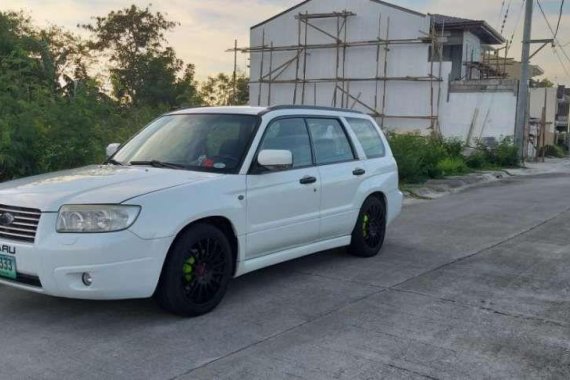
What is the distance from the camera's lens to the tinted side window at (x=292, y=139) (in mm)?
5648

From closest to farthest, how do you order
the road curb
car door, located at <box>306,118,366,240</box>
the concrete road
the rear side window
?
the concrete road, car door, located at <box>306,118,366,240</box>, the rear side window, the road curb

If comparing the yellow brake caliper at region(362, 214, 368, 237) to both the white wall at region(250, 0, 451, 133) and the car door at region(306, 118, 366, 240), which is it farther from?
the white wall at region(250, 0, 451, 133)

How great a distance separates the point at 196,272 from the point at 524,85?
2354 centimetres

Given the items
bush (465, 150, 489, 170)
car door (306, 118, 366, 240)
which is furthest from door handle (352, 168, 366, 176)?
bush (465, 150, 489, 170)

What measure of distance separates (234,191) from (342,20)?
30.7m

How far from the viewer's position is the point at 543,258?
23.6 feet

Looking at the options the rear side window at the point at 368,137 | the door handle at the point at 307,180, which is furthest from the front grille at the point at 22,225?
the rear side window at the point at 368,137

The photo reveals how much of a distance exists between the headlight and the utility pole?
23513 millimetres

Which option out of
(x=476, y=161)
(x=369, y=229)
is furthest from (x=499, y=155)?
(x=369, y=229)

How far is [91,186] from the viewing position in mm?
4641

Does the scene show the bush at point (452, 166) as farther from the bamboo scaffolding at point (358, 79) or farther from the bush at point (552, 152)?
the bush at point (552, 152)

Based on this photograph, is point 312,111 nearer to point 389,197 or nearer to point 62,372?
point 389,197

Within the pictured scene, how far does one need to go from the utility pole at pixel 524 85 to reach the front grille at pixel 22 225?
23745mm

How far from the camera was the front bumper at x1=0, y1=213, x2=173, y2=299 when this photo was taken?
4227 millimetres
